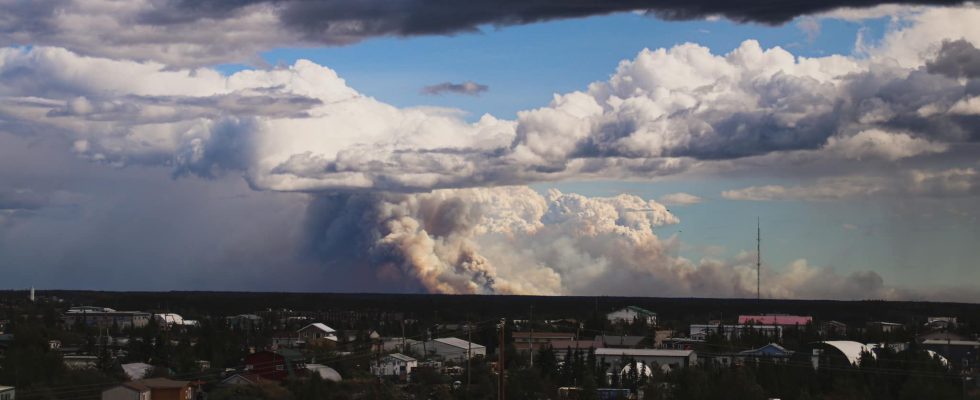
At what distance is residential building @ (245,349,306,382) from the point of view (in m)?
89.2

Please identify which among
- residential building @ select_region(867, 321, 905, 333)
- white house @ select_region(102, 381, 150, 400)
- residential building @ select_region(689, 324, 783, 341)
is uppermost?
residential building @ select_region(867, 321, 905, 333)

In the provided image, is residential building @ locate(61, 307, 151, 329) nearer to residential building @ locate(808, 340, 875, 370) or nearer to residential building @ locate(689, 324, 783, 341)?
residential building @ locate(689, 324, 783, 341)

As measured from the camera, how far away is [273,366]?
300ft

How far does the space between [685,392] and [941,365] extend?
2104 centimetres

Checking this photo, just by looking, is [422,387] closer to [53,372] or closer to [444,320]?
[53,372]

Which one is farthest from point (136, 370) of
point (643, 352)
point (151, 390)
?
point (643, 352)

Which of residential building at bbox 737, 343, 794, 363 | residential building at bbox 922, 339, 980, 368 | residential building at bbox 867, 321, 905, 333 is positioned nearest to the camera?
residential building at bbox 737, 343, 794, 363

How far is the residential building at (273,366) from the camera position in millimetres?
89219

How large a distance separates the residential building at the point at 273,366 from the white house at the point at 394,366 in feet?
23.7

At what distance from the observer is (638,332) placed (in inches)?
5969

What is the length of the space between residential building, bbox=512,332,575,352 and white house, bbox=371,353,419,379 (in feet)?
52.9

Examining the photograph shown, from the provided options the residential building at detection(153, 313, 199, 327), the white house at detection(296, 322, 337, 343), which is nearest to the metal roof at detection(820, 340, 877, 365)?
the white house at detection(296, 322, 337, 343)

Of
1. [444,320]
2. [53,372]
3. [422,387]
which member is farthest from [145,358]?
[444,320]

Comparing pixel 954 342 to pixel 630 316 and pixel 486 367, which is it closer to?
pixel 486 367
